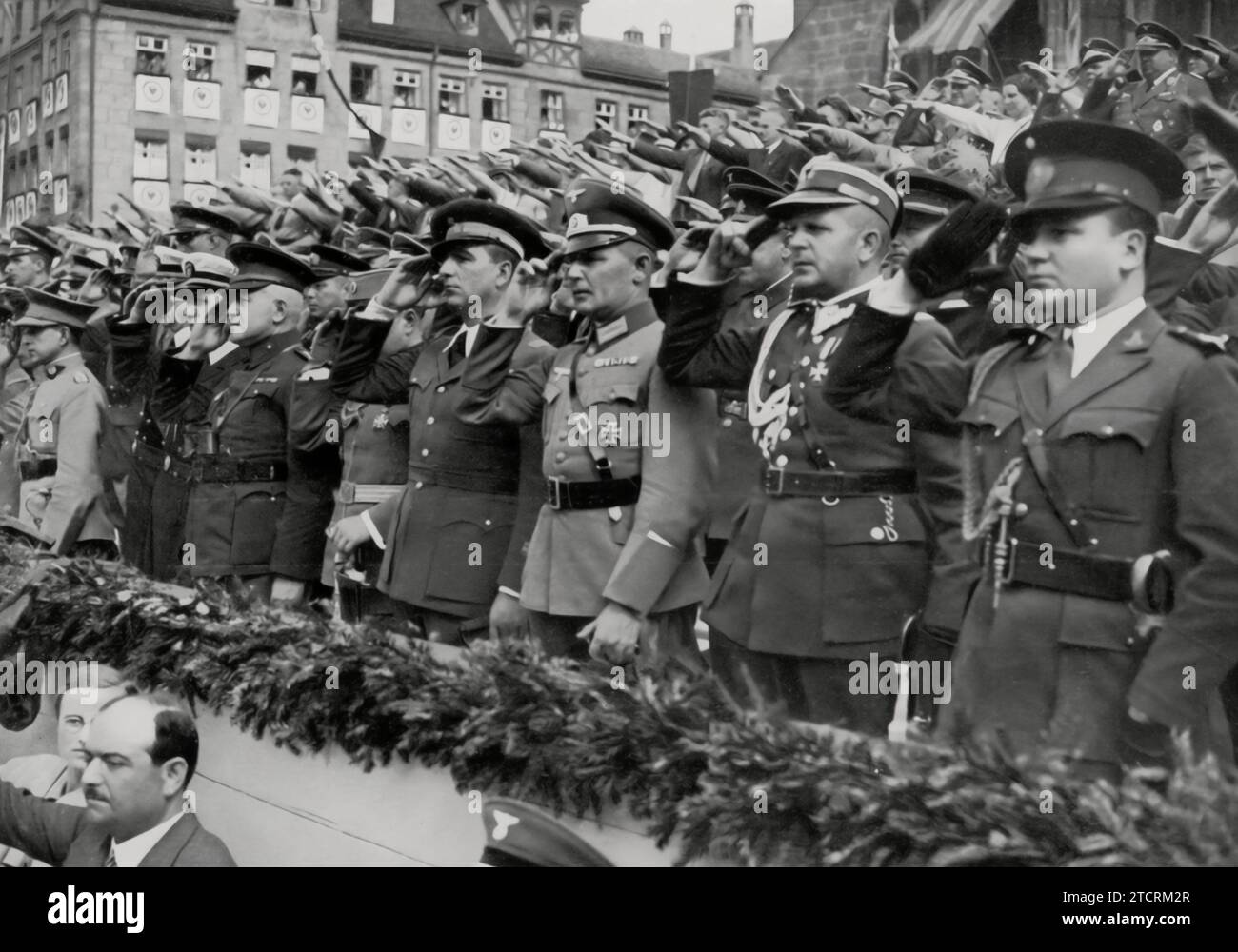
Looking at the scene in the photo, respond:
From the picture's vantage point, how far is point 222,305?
302 inches

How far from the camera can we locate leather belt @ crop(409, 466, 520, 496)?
19.2 ft

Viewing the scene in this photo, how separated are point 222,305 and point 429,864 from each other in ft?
12.0

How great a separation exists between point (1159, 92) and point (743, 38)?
234 cm

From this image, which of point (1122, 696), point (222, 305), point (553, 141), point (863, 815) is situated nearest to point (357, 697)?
point (863, 815)

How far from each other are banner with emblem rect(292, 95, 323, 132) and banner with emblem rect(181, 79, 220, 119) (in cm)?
52

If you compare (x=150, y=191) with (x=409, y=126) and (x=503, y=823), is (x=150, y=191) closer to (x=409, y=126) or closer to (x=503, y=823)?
(x=409, y=126)

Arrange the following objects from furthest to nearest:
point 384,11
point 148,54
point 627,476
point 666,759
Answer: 1. point 148,54
2. point 384,11
3. point 627,476
4. point 666,759

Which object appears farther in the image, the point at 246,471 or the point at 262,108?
the point at 262,108

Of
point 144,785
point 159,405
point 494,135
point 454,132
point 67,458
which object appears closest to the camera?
point 144,785

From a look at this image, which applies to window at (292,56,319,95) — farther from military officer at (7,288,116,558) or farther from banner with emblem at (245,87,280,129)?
military officer at (7,288,116,558)

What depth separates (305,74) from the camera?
9.60 metres

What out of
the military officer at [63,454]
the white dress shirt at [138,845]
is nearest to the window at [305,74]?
the military officer at [63,454]

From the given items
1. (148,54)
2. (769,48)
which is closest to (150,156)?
(148,54)

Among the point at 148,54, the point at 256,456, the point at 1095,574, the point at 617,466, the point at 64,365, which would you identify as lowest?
the point at 1095,574
